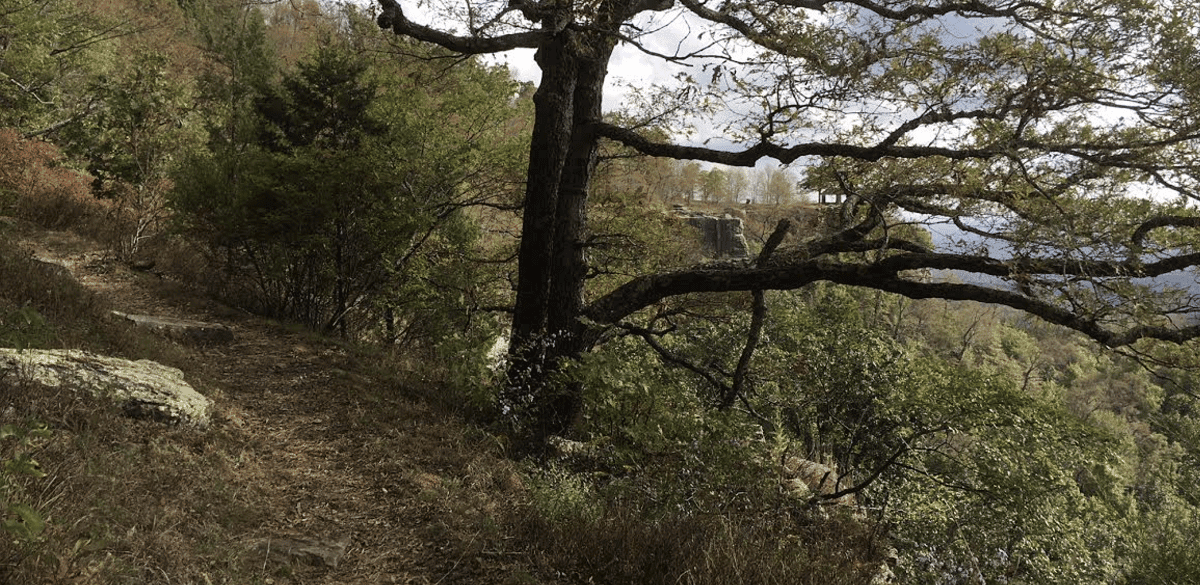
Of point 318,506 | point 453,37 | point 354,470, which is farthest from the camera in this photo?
point 453,37

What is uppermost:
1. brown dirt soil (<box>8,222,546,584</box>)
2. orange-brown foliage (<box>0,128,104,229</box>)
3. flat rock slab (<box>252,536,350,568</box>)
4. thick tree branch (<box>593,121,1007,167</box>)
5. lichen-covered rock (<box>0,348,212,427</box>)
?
thick tree branch (<box>593,121,1007,167</box>)

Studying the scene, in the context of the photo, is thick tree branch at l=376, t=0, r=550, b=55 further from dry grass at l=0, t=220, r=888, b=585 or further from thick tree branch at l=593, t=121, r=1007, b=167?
dry grass at l=0, t=220, r=888, b=585

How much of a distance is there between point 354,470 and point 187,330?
4502 mm

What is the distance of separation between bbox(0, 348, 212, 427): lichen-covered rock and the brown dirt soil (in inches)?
12.4

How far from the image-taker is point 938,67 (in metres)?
5.41

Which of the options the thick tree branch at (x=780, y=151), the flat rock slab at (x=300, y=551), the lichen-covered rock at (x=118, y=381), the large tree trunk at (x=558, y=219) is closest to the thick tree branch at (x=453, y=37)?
the large tree trunk at (x=558, y=219)

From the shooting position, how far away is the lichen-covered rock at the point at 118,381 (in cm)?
395

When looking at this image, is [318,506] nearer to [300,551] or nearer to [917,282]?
[300,551]

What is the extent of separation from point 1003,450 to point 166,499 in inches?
432

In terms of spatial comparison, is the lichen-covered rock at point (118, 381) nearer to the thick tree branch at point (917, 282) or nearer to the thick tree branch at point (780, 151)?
the thick tree branch at point (917, 282)

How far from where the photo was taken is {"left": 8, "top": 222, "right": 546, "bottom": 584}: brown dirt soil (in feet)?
11.3

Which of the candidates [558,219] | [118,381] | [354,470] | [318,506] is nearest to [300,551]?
[318,506]

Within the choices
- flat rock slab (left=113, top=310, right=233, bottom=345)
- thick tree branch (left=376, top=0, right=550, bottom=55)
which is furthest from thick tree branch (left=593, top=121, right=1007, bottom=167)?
flat rock slab (left=113, top=310, right=233, bottom=345)

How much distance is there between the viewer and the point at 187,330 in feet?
24.9
